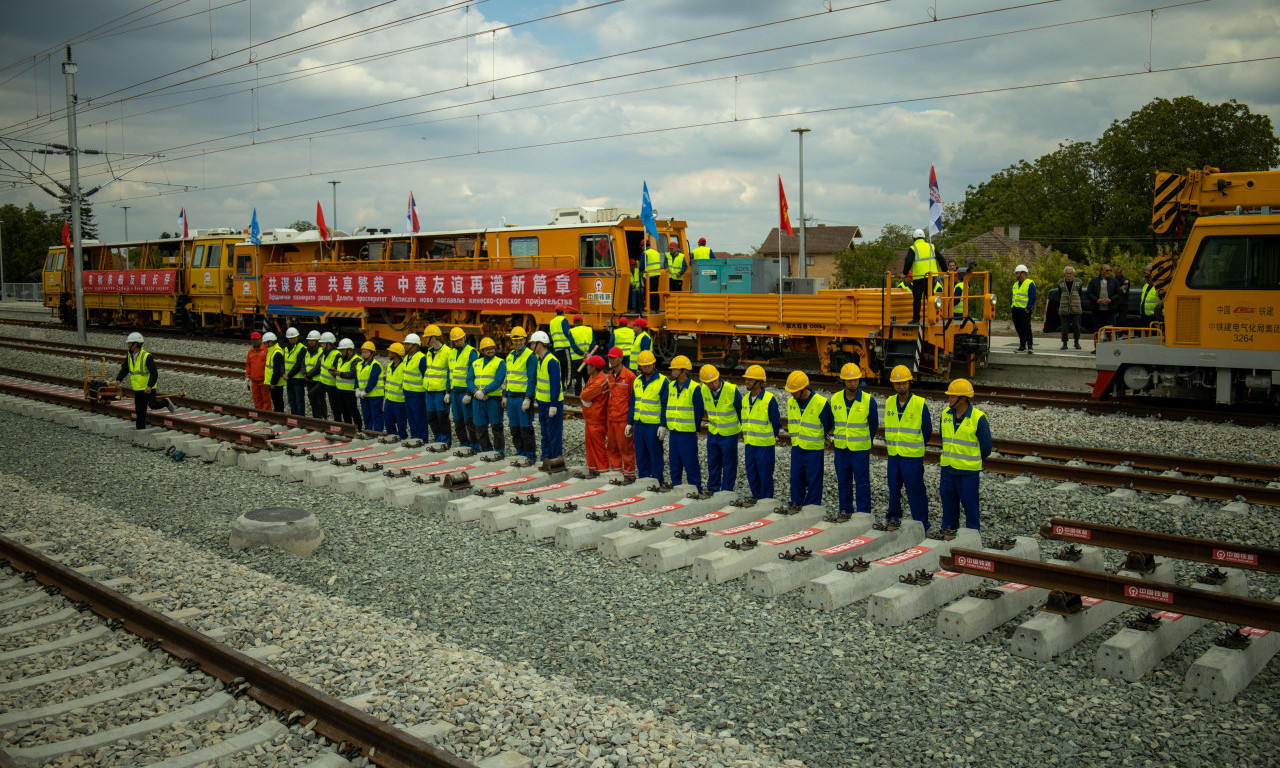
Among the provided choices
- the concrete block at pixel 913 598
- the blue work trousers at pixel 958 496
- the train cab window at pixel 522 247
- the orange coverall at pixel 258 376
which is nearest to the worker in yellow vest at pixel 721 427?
the blue work trousers at pixel 958 496

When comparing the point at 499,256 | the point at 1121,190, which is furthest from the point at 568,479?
the point at 1121,190

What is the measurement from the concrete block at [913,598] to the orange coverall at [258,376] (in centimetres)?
1220

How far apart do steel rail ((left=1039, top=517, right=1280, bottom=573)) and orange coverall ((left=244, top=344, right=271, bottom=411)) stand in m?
12.8

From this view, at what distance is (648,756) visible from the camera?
14.1 ft

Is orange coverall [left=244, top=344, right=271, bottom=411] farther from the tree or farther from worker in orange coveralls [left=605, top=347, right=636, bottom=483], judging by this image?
the tree

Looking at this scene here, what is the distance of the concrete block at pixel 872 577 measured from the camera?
6.22 m


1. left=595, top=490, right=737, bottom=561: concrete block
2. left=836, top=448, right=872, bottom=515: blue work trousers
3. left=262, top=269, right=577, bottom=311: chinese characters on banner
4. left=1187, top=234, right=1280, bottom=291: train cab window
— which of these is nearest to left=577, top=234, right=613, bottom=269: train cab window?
left=262, top=269, right=577, bottom=311: chinese characters on banner

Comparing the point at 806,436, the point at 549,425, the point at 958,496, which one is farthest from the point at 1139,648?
the point at 549,425

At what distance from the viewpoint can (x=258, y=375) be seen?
15180mm

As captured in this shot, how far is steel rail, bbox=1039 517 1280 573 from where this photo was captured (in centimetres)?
566

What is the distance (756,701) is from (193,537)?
5.98 meters

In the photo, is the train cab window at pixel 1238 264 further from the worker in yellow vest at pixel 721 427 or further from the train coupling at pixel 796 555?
the train coupling at pixel 796 555

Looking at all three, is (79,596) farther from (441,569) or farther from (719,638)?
(719,638)

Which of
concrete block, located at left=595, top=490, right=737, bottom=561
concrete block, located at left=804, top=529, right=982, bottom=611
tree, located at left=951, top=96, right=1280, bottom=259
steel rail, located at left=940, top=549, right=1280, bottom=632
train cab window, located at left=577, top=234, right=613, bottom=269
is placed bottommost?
concrete block, located at left=804, top=529, right=982, bottom=611
